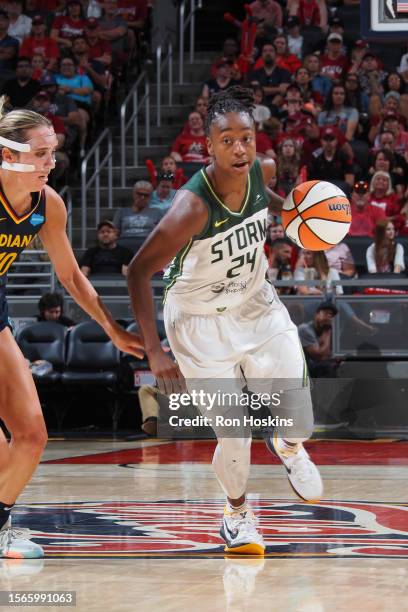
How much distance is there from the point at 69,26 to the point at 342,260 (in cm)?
705

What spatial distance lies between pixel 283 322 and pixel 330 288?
584 centimetres

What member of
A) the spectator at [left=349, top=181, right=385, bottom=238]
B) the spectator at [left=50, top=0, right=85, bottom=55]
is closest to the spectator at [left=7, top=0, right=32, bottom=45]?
the spectator at [left=50, top=0, right=85, bottom=55]

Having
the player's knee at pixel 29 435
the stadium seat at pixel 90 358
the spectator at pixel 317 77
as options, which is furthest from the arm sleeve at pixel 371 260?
the player's knee at pixel 29 435

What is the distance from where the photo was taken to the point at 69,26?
16500 millimetres

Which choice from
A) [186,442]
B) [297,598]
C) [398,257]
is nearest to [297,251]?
[398,257]

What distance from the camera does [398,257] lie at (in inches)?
445

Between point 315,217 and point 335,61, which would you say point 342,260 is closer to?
point 335,61

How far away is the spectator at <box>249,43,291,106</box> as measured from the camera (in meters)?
14.7

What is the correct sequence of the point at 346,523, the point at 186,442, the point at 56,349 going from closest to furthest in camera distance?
the point at 346,523 < the point at 186,442 < the point at 56,349

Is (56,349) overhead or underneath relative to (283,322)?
underneath

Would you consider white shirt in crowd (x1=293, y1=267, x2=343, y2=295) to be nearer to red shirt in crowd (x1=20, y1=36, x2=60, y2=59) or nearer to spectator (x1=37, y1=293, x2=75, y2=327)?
spectator (x1=37, y1=293, x2=75, y2=327)

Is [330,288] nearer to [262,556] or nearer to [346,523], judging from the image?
[346,523]

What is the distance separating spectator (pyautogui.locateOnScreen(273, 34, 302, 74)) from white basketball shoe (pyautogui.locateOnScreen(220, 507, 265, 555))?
11.0 meters

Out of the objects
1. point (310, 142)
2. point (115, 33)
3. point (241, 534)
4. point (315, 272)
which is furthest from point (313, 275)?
point (115, 33)
